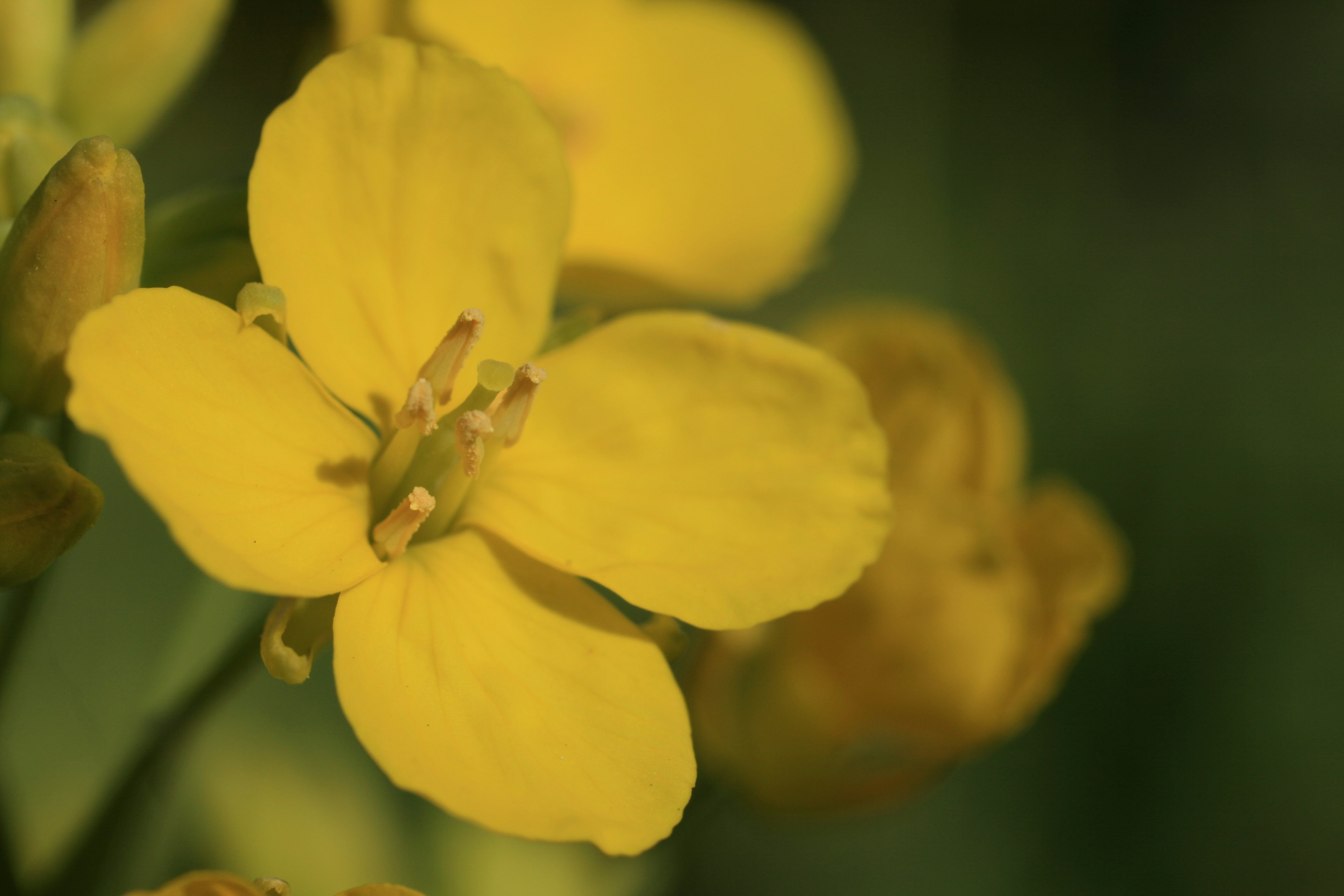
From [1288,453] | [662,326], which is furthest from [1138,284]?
[662,326]

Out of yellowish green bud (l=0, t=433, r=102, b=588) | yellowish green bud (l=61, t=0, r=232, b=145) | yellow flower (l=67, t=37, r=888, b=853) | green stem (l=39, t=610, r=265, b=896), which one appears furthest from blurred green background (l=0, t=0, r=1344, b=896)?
yellowish green bud (l=0, t=433, r=102, b=588)

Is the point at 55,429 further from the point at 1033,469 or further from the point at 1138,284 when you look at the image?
the point at 1138,284

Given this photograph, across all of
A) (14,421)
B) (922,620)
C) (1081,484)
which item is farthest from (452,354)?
(1081,484)

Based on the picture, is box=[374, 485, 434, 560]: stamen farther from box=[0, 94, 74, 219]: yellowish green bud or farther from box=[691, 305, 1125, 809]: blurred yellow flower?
box=[691, 305, 1125, 809]: blurred yellow flower

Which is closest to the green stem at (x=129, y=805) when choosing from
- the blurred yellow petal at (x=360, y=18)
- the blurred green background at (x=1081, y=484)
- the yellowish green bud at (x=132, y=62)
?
the blurred green background at (x=1081, y=484)

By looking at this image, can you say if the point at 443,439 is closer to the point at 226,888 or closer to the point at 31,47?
the point at 226,888
